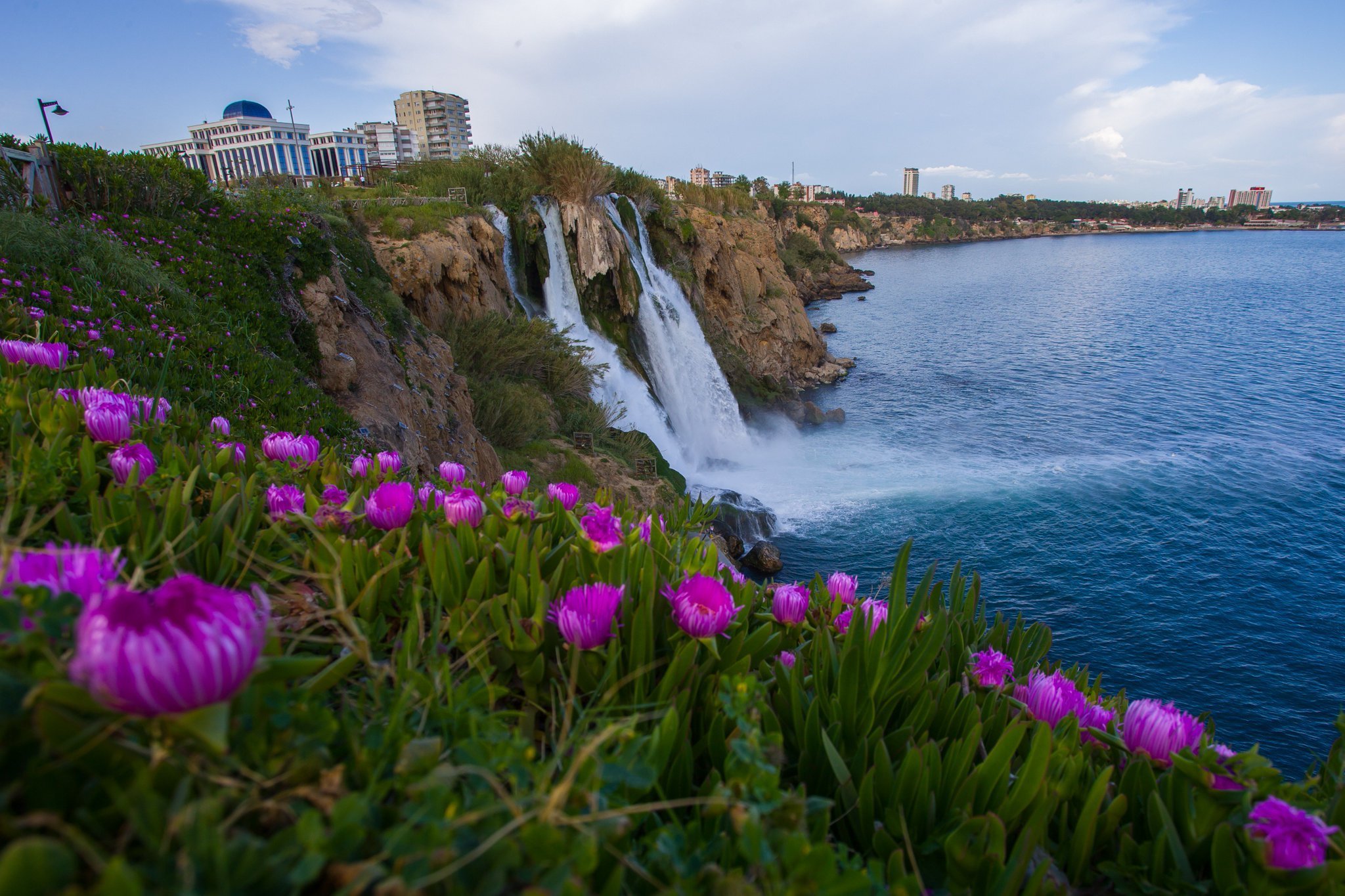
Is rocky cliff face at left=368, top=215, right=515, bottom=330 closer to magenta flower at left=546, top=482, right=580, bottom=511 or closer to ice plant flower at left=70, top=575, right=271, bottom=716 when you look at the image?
magenta flower at left=546, top=482, right=580, bottom=511

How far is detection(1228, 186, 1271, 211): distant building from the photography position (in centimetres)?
17675

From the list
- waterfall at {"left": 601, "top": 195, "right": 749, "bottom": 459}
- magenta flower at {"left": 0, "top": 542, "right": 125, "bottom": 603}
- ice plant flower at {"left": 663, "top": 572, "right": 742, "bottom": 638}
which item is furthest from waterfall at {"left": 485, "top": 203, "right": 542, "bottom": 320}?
magenta flower at {"left": 0, "top": 542, "right": 125, "bottom": 603}

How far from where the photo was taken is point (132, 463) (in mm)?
1715

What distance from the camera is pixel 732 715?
1.01 metres

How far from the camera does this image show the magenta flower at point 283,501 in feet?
5.41

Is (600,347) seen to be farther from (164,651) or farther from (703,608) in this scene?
(164,651)

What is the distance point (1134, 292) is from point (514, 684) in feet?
192

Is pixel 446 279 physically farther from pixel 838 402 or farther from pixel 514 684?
pixel 838 402

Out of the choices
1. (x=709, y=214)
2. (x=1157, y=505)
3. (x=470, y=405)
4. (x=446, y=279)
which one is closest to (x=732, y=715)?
(x=470, y=405)

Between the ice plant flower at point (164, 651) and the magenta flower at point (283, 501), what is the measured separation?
87 cm

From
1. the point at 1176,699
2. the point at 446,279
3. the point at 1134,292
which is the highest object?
the point at 446,279

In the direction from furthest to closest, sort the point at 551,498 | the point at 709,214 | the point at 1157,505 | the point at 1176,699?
the point at 709,214 → the point at 1157,505 → the point at 1176,699 → the point at 551,498

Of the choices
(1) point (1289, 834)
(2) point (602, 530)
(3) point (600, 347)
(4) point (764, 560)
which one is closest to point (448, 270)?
(3) point (600, 347)

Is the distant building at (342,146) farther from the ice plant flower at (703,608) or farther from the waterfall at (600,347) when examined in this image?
the ice plant flower at (703,608)
